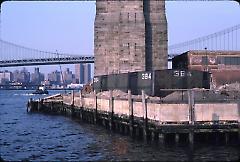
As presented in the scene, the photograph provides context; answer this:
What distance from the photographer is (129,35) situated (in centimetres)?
6688

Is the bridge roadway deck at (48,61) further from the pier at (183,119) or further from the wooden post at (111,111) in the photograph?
the pier at (183,119)

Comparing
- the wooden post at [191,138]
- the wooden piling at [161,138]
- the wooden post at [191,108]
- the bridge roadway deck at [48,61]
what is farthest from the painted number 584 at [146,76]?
the bridge roadway deck at [48,61]

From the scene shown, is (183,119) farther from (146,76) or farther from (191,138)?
(146,76)

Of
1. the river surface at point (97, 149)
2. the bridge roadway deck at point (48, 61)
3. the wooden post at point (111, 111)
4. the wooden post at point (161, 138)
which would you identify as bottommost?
the river surface at point (97, 149)

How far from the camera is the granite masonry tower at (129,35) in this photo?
66875 mm

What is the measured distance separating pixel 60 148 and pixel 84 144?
6.65ft

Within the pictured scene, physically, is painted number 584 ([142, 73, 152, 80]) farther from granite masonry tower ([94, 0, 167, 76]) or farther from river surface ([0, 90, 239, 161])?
granite masonry tower ([94, 0, 167, 76])

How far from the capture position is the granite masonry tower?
66875 mm

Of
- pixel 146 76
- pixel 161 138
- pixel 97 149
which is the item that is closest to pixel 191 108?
pixel 161 138

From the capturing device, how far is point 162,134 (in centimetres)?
2319

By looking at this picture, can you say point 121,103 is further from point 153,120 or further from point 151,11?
point 151,11

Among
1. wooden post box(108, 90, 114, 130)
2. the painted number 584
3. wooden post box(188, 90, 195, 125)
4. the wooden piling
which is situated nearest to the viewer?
wooden post box(188, 90, 195, 125)

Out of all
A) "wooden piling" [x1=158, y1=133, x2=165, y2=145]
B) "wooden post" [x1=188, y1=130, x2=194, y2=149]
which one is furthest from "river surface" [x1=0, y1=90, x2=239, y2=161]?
"wooden piling" [x1=158, y1=133, x2=165, y2=145]

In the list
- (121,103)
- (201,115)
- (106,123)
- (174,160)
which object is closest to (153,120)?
(201,115)
